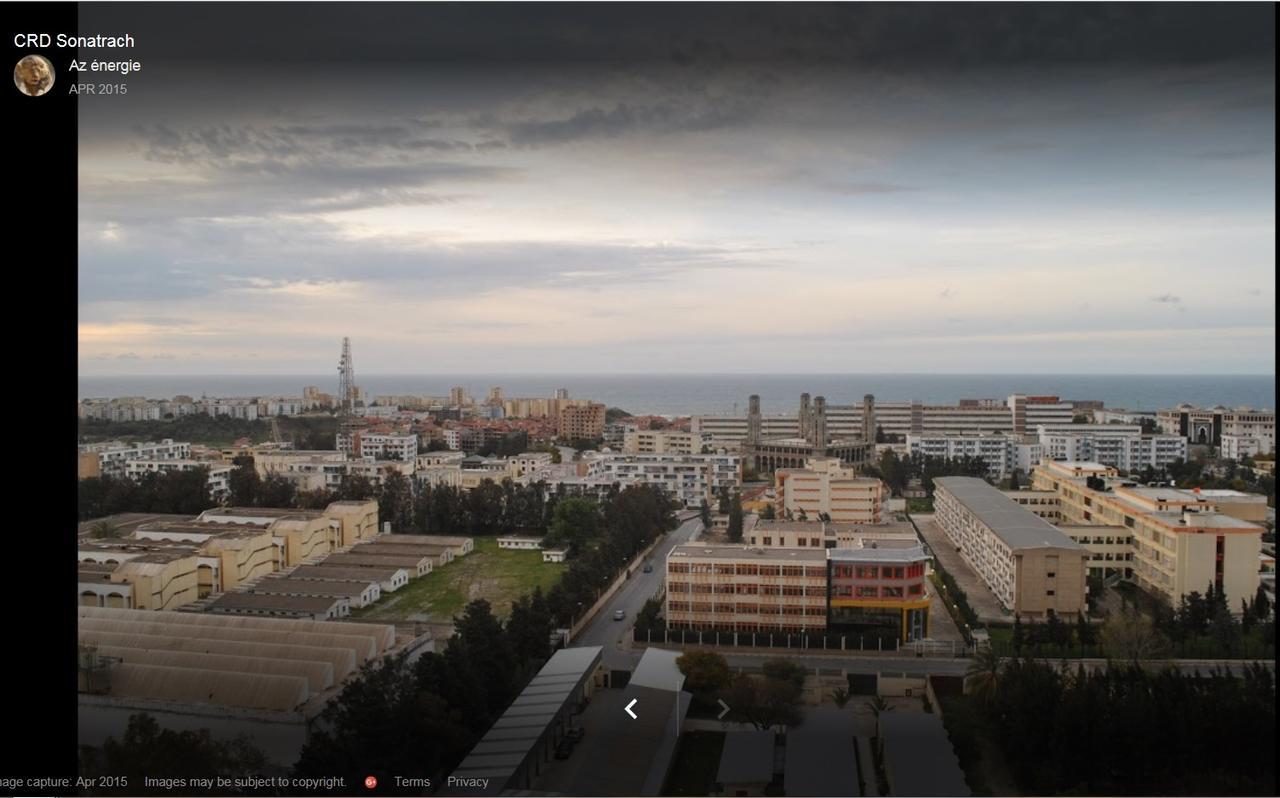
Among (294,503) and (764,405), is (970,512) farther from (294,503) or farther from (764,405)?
(294,503)

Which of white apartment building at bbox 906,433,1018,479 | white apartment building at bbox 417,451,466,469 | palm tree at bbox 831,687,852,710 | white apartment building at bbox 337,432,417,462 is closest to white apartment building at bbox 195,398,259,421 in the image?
white apartment building at bbox 337,432,417,462

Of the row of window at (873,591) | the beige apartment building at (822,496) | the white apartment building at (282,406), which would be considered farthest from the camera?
the beige apartment building at (822,496)

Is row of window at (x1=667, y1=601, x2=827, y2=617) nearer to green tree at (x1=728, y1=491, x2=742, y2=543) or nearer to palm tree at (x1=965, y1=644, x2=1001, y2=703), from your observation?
palm tree at (x1=965, y1=644, x2=1001, y2=703)

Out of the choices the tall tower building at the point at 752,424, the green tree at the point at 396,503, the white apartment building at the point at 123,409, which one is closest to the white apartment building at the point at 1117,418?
the tall tower building at the point at 752,424

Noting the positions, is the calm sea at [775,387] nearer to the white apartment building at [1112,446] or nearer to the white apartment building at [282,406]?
the white apartment building at [282,406]

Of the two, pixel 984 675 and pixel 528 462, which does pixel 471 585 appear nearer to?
pixel 984 675

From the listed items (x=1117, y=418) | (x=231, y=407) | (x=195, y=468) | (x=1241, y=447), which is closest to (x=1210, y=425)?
(x=1241, y=447)

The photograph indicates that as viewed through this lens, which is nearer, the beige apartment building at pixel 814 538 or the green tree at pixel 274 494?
the beige apartment building at pixel 814 538
